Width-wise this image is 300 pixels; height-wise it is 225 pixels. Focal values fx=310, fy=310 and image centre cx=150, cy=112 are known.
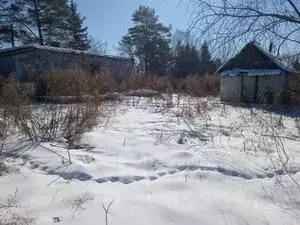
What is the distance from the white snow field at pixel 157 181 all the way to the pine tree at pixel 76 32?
32.6 metres

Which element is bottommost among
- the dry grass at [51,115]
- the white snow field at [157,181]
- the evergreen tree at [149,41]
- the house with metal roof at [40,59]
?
the white snow field at [157,181]

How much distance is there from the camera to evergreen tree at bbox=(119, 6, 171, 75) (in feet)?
131

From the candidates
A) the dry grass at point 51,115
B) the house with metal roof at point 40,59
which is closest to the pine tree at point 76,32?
the house with metal roof at point 40,59

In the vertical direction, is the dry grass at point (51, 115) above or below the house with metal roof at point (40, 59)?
below

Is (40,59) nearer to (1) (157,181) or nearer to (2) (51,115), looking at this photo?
(2) (51,115)

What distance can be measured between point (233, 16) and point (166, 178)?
382 centimetres

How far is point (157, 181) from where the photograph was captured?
365 cm

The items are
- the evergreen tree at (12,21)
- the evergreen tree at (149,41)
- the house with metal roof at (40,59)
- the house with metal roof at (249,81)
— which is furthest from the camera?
the evergreen tree at (149,41)

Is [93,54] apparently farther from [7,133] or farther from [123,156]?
[123,156]

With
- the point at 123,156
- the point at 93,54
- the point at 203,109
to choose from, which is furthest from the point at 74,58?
the point at 123,156

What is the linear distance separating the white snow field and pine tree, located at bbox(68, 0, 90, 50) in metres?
32.6

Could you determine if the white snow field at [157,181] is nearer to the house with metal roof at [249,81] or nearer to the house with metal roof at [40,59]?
the house with metal roof at [249,81]

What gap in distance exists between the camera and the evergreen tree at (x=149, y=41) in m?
40.0

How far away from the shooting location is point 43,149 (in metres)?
4.73
